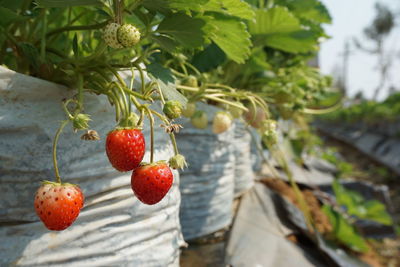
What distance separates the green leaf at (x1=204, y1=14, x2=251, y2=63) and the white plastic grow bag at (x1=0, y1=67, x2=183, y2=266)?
216mm

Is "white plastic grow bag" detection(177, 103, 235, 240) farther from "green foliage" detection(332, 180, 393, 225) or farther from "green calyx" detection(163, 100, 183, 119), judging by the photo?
"green foliage" detection(332, 180, 393, 225)

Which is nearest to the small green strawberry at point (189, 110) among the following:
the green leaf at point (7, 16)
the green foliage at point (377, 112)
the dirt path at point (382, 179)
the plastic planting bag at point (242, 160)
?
the green leaf at point (7, 16)

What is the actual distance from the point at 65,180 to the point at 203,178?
0.55 metres

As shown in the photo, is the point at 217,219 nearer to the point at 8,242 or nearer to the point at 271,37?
the point at 271,37

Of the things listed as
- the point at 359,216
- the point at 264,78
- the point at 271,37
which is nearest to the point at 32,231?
the point at 271,37

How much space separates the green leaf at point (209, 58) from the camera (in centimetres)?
89

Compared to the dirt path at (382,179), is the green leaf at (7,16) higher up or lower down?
higher up

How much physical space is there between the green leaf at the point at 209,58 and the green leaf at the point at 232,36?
0.58 ft

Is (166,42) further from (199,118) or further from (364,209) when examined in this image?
(364,209)

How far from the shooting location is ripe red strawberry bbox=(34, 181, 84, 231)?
44 cm

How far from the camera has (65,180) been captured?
574 mm

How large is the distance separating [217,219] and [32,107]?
2.40 feet

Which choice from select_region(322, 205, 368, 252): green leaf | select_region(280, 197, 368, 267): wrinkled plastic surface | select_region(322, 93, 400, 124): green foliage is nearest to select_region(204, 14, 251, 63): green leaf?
select_region(280, 197, 368, 267): wrinkled plastic surface

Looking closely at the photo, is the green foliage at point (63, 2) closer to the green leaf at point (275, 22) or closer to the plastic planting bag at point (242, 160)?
the green leaf at point (275, 22)
